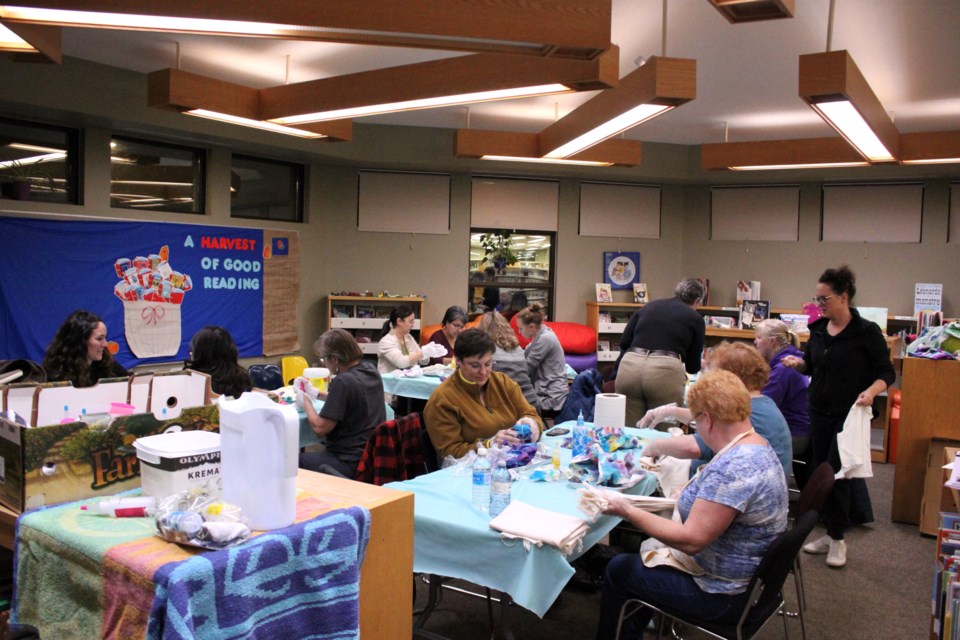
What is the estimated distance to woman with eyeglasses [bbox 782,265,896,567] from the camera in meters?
4.37

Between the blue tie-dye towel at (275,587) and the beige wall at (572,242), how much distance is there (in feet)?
19.8

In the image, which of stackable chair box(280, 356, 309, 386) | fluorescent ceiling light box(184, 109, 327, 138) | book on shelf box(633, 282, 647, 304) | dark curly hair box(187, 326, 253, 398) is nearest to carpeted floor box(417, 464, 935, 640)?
dark curly hair box(187, 326, 253, 398)

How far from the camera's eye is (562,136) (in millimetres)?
6082

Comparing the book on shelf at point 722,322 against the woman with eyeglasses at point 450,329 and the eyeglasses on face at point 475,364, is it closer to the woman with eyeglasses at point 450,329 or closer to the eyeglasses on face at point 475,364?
the woman with eyeglasses at point 450,329

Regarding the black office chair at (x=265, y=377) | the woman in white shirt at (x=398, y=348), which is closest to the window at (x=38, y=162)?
the black office chair at (x=265, y=377)

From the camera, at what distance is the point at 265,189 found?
823cm

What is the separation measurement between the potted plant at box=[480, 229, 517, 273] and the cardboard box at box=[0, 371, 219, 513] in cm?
719

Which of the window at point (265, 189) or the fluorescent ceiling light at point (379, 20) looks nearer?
the fluorescent ceiling light at point (379, 20)

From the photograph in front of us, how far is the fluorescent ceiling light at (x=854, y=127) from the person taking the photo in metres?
4.44

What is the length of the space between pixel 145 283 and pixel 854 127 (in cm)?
608

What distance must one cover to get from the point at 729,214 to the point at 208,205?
6261mm

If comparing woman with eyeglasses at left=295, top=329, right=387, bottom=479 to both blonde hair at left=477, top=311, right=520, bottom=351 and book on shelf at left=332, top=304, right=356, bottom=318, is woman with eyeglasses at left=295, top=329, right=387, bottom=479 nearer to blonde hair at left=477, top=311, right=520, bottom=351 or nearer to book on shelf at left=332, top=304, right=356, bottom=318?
blonde hair at left=477, top=311, right=520, bottom=351

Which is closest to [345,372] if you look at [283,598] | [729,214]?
[283,598]

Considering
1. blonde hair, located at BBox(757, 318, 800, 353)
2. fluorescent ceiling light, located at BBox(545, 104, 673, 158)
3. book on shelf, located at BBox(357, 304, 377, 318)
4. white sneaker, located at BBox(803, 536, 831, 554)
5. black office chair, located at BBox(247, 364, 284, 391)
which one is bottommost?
white sneaker, located at BBox(803, 536, 831, 554)
